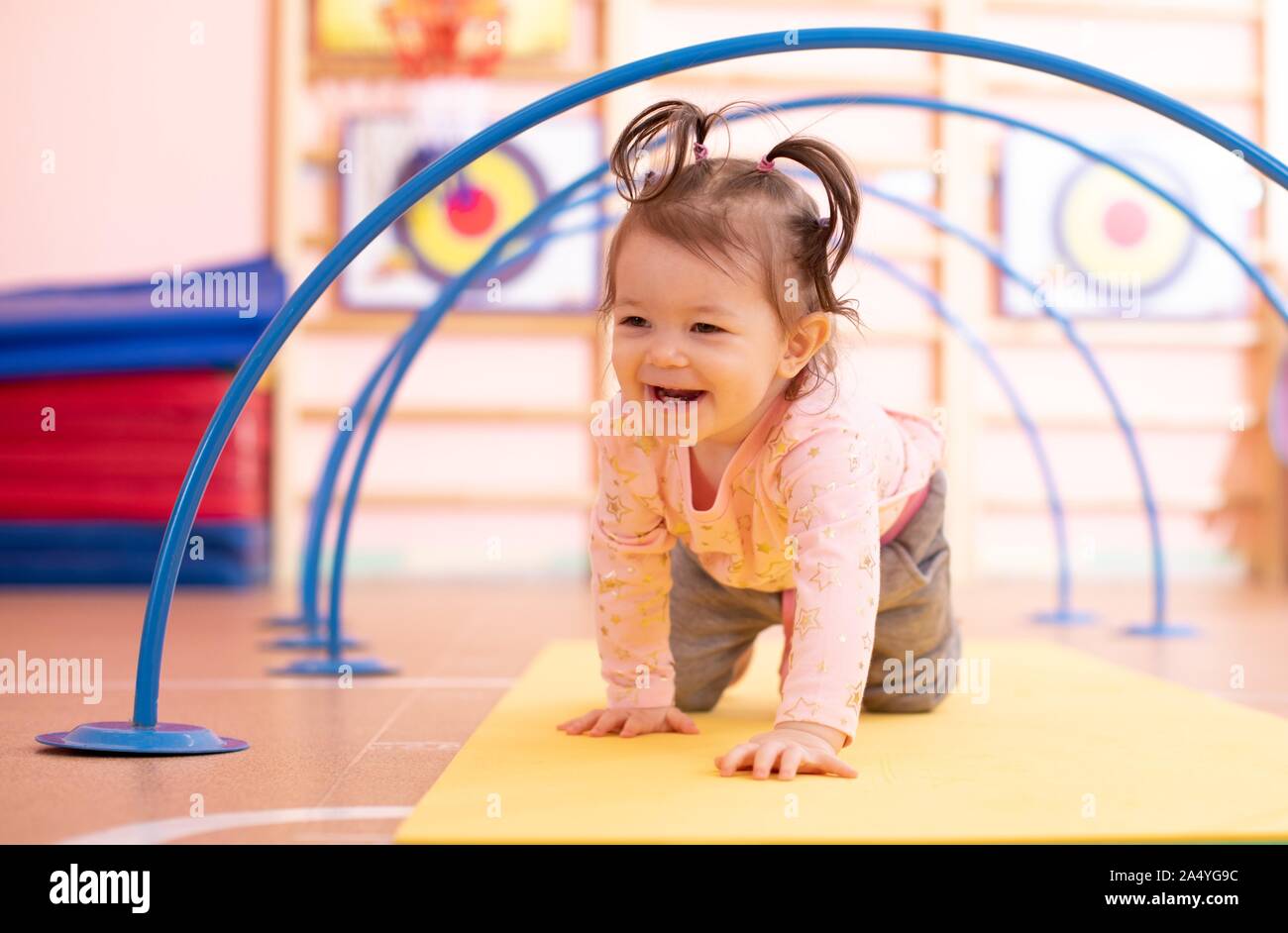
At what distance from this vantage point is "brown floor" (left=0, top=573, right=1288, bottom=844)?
Result: 3.76ft

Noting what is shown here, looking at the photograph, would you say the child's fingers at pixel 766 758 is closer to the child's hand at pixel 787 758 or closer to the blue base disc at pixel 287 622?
the child's hand at pixel 787 758

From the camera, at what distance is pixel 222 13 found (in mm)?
4125

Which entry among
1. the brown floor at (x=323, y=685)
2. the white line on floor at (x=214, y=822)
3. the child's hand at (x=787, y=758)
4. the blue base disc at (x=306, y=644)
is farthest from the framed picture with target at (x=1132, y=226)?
the white line on floor at (x=214, y=822)

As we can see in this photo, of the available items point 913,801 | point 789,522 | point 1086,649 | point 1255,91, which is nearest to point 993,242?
point 1255,91

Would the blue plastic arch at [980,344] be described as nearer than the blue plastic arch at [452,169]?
No

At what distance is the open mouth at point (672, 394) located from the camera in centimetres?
135

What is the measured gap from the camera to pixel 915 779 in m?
1.26

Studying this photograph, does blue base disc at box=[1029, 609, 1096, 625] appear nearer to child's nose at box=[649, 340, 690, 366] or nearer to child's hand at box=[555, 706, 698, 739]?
child's hand at box=[555, 706, 698, 739]

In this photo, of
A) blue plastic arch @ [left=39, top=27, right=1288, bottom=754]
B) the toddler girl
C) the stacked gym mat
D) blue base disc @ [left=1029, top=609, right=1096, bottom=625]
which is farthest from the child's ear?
the stacked gym mat

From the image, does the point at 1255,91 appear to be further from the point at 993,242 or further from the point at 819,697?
the point at 819,697

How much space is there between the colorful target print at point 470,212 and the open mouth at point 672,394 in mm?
2851

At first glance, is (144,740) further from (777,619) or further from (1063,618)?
(1063,618)

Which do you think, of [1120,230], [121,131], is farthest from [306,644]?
[1120,230]

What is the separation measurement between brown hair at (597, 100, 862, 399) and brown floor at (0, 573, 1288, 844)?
20.0 inches
